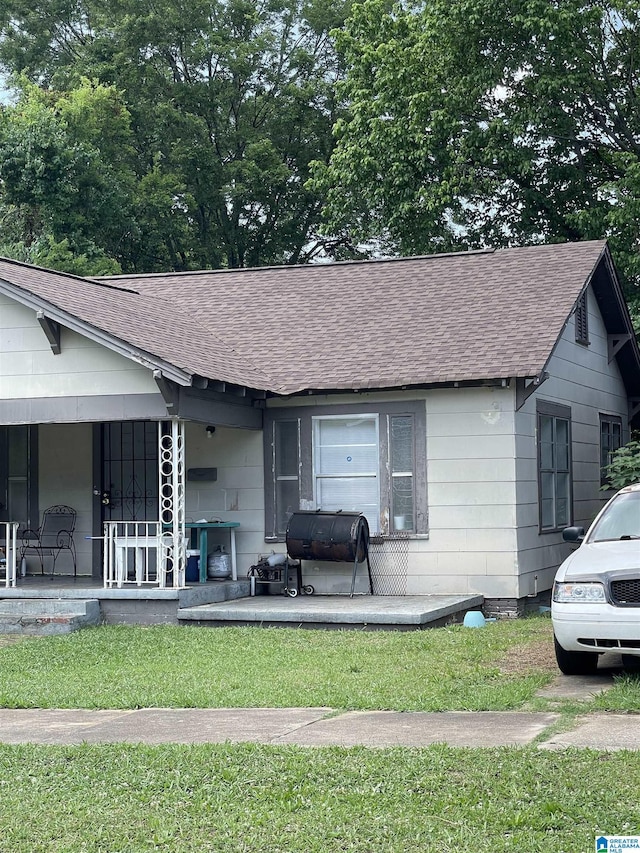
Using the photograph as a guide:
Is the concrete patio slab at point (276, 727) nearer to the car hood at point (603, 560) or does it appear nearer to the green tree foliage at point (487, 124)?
the car hood at point (603, 560)

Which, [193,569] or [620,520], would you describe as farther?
[193,569]

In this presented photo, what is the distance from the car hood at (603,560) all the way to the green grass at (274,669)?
0.92 m

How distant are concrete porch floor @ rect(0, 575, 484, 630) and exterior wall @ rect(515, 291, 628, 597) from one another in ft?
4.16

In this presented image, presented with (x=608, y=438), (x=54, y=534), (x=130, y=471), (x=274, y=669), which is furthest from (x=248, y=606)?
(x=608, y=438)

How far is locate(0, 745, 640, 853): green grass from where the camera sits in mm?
5156

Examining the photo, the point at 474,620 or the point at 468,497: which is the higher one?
the point at 468,497

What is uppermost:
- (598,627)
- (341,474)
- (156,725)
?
(341,474)

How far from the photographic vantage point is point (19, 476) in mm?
16484

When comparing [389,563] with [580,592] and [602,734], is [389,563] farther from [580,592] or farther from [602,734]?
[602,734]

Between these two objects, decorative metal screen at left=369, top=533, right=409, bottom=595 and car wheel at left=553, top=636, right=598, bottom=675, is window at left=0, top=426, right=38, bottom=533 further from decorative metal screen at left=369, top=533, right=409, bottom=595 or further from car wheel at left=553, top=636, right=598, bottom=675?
car wheel at left=553, top=636, right=598, bottom=675

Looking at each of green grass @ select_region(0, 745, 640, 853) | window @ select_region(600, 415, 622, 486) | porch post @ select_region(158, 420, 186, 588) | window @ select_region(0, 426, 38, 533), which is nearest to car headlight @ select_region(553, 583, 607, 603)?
green grass @ select_region(0, 745, 640, 853)

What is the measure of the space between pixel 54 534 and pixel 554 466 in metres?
7.00

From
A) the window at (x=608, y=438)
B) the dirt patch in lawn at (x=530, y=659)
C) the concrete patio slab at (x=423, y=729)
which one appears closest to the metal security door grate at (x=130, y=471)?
the dirt patch in lawn at (x=530, y=659)

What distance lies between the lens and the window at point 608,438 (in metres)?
18.5
